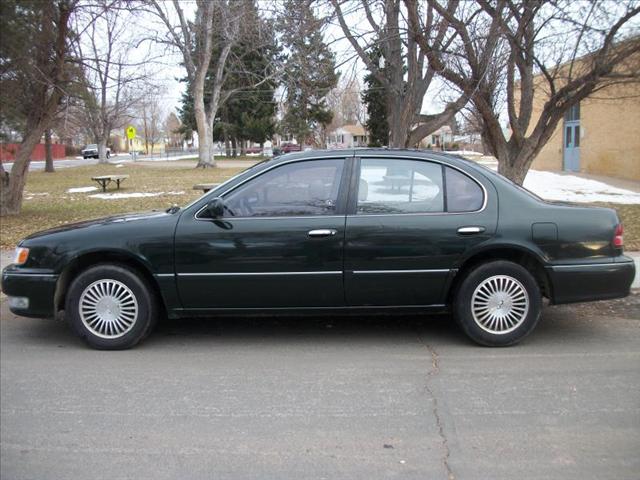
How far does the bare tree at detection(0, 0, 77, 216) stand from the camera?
939 centimetres

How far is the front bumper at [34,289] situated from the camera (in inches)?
195

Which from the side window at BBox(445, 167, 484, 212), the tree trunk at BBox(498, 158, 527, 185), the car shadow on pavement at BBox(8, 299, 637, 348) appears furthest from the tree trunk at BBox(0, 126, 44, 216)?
the side window at BBox(445, 167, 484, 212)

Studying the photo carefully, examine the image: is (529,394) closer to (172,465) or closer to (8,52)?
(172,465)

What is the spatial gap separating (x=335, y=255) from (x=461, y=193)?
1210 millimetres

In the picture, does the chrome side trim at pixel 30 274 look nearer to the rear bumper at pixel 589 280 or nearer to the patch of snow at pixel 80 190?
the rear bumper at pixel 589 280

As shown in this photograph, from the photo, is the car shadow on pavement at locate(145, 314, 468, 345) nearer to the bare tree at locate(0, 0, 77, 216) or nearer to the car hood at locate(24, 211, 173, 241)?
the car hood at locate(24, 211, 173, 241)

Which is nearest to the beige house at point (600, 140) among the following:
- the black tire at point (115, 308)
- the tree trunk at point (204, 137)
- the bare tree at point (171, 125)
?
the tree trunk at point (204, 137)

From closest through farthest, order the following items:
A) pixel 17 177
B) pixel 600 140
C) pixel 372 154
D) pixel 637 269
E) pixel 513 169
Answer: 1. pixel 372 154
2. pixel 637 269
3. pixel 513 169
4. pixel 17 177
5. pixel 600 140

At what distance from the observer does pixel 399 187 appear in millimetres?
5070

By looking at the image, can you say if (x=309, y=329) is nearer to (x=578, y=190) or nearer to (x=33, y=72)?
(x=33, y=72)

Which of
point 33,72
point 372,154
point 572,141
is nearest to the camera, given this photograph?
point 372,154

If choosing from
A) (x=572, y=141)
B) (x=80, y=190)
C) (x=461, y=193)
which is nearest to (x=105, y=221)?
(x=461, y=193)

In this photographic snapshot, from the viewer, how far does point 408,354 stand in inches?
195

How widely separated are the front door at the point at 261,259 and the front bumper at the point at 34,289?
3.59 feet
